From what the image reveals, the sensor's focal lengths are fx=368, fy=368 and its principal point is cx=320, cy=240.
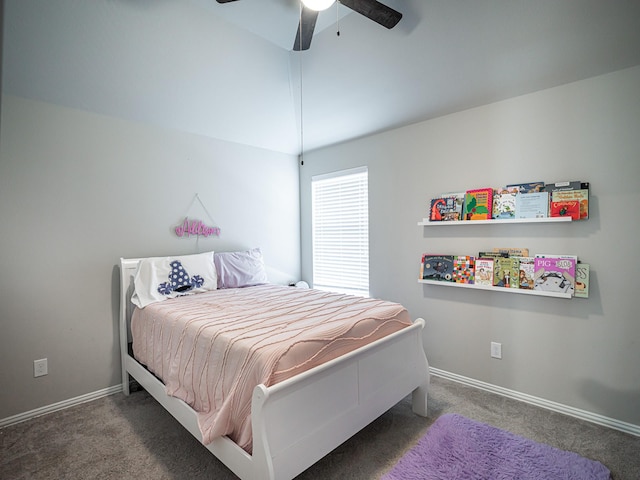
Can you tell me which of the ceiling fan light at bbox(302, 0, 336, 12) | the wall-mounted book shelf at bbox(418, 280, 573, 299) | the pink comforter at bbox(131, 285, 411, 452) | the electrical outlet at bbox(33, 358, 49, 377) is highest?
the ceiling fan light at bbox(302, 0, 336, 12)

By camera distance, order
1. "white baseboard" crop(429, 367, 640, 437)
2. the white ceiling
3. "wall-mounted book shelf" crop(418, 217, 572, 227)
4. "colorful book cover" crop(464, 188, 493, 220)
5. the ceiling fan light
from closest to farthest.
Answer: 1. the ceiling fan light
2. the white ceiling
3. "white baseboard" crop(429, 367, 640, 437)
4. "wall-mounted book shelf" crop(418, 217, 572, 227)
5. "colorful book cover" crop(464, 188, 493, 220)

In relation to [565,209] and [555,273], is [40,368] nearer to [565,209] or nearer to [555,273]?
[555,273]

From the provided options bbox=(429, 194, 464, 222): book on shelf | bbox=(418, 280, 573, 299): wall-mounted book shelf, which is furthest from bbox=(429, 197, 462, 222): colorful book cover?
bbox=(418, 280, 573, 299): wall-mounted book shelf

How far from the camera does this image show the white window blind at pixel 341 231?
3850mm

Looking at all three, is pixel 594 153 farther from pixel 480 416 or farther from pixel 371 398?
pixel 371 398

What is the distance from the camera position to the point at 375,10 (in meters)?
1.99

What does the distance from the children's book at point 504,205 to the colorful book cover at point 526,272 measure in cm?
33

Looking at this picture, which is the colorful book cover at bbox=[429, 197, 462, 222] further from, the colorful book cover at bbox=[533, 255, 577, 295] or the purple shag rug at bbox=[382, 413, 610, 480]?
the purple shag rug at bbox=[382, 413, 610, 480]

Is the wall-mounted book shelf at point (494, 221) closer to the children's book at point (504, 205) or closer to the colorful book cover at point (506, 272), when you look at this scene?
the children's book at point (504, 205)

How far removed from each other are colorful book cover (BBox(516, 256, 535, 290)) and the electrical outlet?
3.50 m

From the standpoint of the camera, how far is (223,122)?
11.5 feet

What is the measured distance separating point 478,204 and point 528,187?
0.36 metres

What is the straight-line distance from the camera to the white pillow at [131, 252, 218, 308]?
285 centimetres

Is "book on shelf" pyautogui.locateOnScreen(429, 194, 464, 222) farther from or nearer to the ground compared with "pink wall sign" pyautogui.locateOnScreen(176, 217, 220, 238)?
farther from the ground
